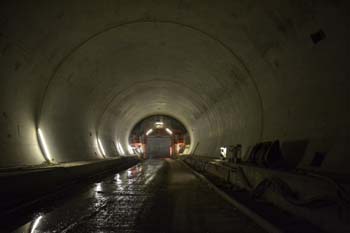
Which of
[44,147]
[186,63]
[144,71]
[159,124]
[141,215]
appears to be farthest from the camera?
[159,124]

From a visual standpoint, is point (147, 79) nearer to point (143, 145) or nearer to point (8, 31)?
point (8, 31)

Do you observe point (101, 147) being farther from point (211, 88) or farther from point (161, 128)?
point (161, 128)

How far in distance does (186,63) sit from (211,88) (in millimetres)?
2570

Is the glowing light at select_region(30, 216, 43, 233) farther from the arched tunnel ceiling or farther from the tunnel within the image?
the arched tunnel ceiling

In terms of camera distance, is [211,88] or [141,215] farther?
[211,88]

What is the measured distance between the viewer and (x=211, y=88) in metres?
19.3

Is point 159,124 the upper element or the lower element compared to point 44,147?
upper

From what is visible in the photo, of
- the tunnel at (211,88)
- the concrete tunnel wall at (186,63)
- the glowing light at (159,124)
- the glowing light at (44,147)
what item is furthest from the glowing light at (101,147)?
the glowing light at (159,124)

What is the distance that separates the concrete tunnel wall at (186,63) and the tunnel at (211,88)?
0.04m

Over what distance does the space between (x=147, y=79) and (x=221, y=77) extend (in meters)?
7.72

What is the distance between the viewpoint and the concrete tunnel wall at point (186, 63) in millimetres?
7719

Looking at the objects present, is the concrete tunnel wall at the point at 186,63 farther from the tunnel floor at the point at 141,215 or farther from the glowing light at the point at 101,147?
the glowing light at the point at 101,147

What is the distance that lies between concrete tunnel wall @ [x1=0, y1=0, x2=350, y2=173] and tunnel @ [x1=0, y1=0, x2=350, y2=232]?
0.04m

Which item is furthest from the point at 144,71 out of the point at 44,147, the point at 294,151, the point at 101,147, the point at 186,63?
the point at 294,151
